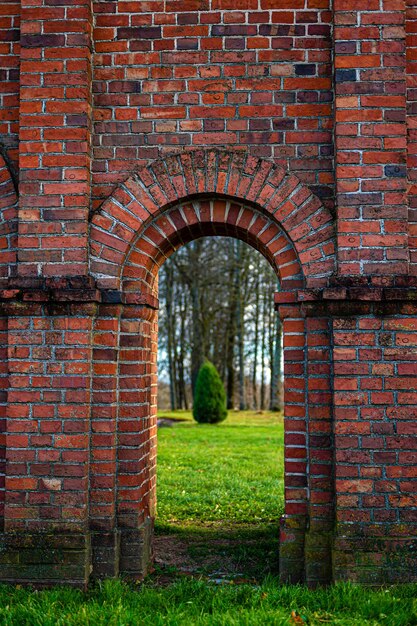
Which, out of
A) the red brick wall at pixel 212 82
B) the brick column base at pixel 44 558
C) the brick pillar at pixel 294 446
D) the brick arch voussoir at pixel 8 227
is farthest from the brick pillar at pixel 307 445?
the brick arch voussoir at pixel 8 227

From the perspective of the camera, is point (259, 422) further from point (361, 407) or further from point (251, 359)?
point (361, 407)

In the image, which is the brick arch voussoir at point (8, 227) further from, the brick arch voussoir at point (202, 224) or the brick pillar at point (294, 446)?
the brick pillar at point (294, 446)

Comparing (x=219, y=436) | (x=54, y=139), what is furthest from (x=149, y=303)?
(x=219, y=436)

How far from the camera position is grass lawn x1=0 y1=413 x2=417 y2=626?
3357 millimetres

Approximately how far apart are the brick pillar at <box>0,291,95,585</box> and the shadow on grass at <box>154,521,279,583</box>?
2.79ft

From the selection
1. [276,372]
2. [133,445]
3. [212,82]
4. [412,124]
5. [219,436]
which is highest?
[212,82]

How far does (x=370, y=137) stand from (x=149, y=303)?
6.55 feet

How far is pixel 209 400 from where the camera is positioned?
57.3 ft

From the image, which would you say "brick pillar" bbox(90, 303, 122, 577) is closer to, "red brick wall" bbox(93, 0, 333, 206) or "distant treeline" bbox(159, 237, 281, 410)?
"red brick wall" bbox(93, 0, 333, 206)

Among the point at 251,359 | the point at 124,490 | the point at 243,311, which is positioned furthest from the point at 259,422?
the point at 124,490

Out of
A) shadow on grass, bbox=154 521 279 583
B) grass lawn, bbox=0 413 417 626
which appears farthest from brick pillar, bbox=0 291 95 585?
shadow on grass, bbox=154 521 279 583

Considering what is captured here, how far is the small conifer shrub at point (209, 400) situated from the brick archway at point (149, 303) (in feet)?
42.3

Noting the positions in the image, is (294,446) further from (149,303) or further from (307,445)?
(149,303)

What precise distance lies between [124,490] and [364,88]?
3334mm
